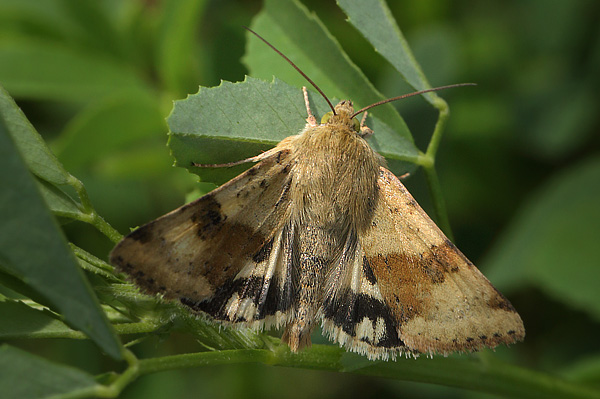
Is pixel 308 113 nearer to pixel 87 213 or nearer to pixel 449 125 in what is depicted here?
pixel 87 213

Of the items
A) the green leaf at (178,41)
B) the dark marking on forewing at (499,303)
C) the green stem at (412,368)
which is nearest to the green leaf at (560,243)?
the green stem at (412,368)

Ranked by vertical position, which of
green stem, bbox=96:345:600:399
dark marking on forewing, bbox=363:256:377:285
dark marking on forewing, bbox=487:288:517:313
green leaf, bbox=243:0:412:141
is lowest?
green stem, bbox=96:345:600:399

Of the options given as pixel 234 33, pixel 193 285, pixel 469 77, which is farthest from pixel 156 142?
pixel 193 285

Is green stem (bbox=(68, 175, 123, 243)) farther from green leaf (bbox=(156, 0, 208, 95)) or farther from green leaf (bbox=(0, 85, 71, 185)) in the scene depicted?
green leaf (bbox=(156, 0, 208, 95))

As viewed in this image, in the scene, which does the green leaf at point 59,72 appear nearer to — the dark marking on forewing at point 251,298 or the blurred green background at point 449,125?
the blurred green background at point 449,125

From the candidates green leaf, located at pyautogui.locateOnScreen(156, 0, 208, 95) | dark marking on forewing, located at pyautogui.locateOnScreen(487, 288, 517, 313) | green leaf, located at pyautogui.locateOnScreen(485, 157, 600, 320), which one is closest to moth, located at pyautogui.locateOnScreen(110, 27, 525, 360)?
dark marking on forewing, located at pyautogui.locateOnScreen(487, 288, 517, 313)

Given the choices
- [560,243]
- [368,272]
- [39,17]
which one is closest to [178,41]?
[39,17]

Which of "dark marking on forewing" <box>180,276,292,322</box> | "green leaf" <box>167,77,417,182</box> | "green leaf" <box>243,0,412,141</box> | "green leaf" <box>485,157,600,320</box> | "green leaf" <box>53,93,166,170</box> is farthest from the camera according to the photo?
"green leaf" <box>485,157,600,320</box>
